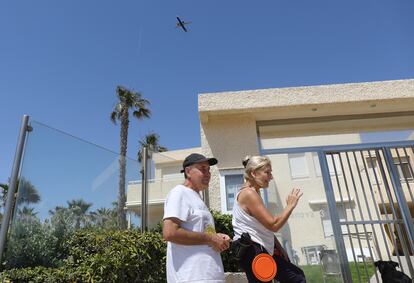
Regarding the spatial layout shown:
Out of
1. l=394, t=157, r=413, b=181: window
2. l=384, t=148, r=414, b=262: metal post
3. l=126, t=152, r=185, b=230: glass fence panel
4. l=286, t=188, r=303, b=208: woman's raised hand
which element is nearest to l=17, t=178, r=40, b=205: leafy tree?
l=126, t=152, r=185, b=230: glass fence panel

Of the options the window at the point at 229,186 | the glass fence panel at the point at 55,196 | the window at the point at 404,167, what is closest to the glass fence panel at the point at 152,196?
the glass fence panel at the point at 55,196

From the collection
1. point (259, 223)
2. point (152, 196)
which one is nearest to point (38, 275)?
point (259, 223)

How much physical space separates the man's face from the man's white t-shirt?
0.49 ft

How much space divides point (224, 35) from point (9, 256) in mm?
6896

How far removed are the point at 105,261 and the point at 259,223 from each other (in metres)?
1.94

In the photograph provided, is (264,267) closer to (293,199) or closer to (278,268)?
(278,268)

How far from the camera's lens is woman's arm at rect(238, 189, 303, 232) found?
6.59 ft

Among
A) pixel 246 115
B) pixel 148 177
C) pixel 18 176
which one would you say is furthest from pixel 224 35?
pixel 18 176

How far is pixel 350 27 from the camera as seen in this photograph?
21.9 ft

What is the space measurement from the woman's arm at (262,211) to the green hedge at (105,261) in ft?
6.17

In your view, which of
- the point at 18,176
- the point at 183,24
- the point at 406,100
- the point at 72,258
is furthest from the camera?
the point at 183,24

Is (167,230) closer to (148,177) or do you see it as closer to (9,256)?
(9,256)

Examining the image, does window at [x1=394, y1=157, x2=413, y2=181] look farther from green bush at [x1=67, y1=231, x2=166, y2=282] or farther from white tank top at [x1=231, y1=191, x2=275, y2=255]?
green bush at [x1=67, y1=231, x2=166, y2=282]

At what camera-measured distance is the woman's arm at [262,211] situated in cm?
201
